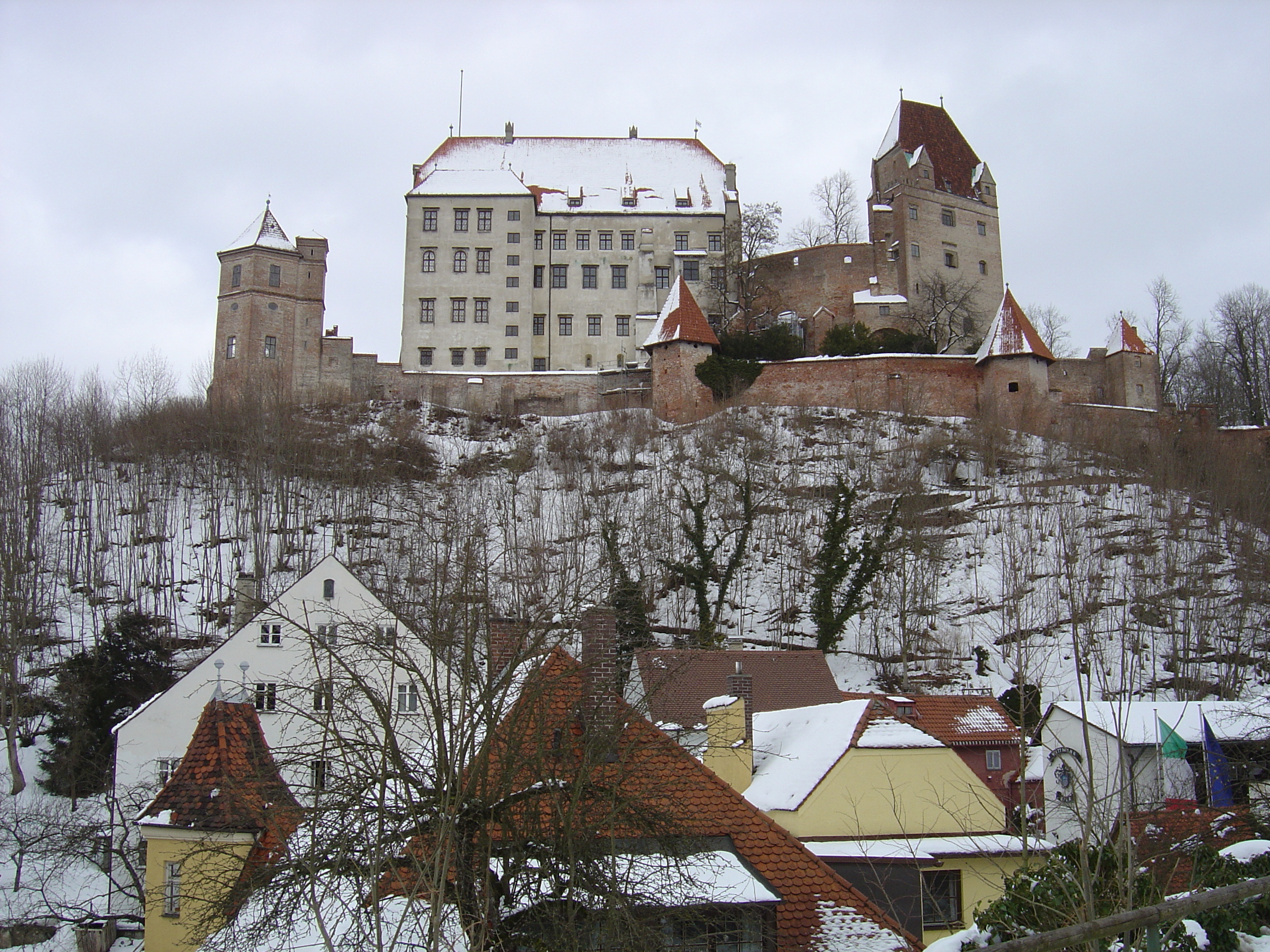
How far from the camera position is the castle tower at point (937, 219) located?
58156 mm

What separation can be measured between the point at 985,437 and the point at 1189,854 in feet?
126

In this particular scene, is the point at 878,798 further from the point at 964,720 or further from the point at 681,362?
the point at 681,362

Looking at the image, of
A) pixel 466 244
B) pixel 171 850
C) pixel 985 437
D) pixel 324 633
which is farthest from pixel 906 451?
pixel 324 633

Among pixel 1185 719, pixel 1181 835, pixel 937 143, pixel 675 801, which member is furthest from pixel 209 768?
pixel 937 143

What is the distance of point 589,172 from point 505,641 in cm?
5651

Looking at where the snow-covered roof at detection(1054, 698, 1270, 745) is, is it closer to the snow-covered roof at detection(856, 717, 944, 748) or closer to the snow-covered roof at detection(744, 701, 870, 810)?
the snow-covered roof at detection(856, 717, 944, 748)

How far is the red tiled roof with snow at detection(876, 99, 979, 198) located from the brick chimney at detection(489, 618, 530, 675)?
183 feet

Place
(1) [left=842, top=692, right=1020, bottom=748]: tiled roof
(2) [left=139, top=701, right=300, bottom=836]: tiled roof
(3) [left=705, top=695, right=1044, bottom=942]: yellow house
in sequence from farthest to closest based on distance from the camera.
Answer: (1) [left=842, top=692, right=1020, bottom=748]: tiled roof → (2) [left=139, top=701, right=300, bottom=836]: tiled roof → (3) [left=705, top=695, right=1044, bottom=942]: yellow house

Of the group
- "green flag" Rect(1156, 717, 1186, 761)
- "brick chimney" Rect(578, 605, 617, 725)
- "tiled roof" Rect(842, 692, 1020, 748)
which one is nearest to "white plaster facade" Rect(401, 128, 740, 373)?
"tiled roof" Rect(842, 692, 1020, 748)

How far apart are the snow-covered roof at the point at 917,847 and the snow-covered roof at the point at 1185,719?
17.3ft

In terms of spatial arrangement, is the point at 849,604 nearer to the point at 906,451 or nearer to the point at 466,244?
the point at 906,451

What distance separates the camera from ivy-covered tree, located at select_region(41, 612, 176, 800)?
92.4 feet

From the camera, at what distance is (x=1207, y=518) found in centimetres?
4053

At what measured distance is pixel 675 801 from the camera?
32.6 feet
